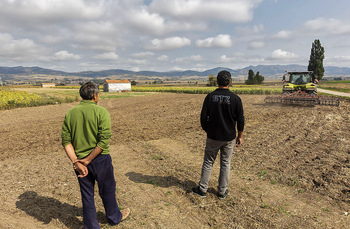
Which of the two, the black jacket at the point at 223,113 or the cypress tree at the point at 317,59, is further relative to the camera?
the cypress tree at the point at 317,59

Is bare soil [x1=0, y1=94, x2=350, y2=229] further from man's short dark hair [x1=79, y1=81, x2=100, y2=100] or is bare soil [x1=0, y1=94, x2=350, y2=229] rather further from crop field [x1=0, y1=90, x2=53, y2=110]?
crop field [x1=0, y1=90, x2=53, y2=110]

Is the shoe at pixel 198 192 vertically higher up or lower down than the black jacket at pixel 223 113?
lower down

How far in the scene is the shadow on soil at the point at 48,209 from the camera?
350cm

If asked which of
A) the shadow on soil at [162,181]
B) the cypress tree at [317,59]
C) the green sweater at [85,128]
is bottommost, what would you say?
the shadow on soil at [162,181]

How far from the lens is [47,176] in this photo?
17.0 ft

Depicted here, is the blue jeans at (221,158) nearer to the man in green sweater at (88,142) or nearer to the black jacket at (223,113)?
the black jacket at (223,113)

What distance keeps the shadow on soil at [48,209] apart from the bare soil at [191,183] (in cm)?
2

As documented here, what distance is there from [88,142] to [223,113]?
2329 mm

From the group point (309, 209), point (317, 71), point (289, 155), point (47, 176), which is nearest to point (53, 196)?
point (47, 176)

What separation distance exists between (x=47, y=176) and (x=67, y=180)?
0.67 metres

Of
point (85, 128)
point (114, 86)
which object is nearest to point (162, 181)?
point (85, 128)

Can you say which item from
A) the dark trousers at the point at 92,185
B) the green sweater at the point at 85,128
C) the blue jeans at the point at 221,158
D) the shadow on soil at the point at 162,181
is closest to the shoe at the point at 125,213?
the dark trousers at the point at 92,185

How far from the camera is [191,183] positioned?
15.3 feet

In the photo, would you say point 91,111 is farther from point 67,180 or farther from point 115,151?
point 115,151
